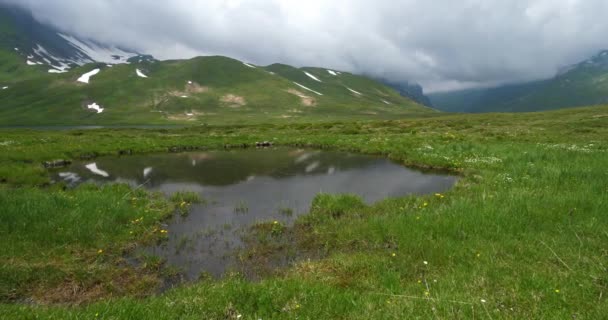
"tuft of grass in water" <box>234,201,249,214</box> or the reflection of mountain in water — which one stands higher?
"tuft of grass in water" <box>234,201,249,214</box>

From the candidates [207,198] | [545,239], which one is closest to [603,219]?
[545,239]

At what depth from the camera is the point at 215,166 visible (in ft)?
92.9

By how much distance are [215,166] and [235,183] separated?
7.62 meters

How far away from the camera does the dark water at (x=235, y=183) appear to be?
11.2 meters

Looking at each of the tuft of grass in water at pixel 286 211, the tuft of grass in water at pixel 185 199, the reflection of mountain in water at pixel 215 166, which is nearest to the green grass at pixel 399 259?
the tuft of grass in water at pixel 286 211

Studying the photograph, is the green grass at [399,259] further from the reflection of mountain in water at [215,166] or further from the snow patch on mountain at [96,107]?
the snow patch on mountain at [96,107]

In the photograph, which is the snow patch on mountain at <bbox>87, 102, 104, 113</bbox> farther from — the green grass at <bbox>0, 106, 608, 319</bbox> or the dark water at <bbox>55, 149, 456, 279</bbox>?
the green grass at <bbox>0, 106, 608, 319</bbox>

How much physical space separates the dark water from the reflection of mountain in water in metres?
0.07

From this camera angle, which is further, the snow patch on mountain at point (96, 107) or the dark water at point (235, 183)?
the snow patch on mountain at point (96, 107)

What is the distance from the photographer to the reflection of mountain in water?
77.4ft

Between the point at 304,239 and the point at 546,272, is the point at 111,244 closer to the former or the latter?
the point at 304,239

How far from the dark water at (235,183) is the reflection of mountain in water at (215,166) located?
0.07 m

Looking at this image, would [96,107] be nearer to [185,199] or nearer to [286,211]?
[185,199]

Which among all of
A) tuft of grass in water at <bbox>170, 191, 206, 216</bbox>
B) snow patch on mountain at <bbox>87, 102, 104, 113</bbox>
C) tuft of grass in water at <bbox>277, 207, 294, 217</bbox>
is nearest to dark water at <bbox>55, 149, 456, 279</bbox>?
tuft of grass in water at <bbox>277, 207, 294, 217</bbox>
